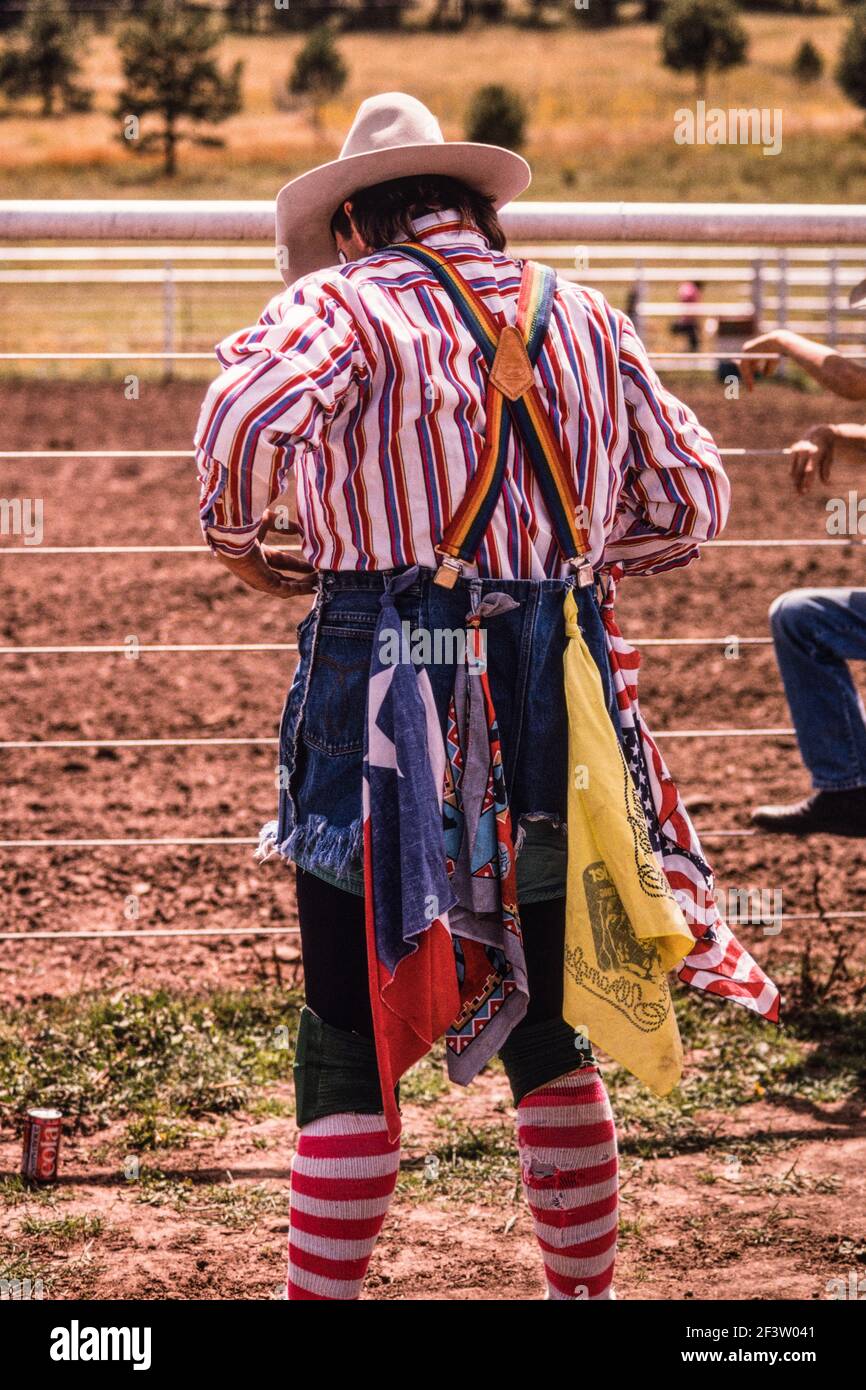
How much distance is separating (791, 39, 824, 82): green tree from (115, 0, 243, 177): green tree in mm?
26424

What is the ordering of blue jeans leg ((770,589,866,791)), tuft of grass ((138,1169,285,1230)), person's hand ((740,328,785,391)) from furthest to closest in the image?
blue jeans leg ((770,589,866,791))
person's hand ((740,328,785,391))
tuft of grass ((138,1169,285,1230))

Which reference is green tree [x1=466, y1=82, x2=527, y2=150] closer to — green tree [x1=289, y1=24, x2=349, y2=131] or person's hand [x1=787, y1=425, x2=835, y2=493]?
green tree [x1=289, y1=24, x2=349, y2=131]

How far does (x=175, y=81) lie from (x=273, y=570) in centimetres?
6292

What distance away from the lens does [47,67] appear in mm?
64375

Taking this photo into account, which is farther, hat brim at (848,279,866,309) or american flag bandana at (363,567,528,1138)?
hat brim at (848,279,866,309)

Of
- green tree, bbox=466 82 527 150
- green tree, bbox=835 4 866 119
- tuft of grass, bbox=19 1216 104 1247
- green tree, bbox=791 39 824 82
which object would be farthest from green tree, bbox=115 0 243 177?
tuft of grass, bbox=19 1216 104 1247

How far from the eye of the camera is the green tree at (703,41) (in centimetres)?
7238

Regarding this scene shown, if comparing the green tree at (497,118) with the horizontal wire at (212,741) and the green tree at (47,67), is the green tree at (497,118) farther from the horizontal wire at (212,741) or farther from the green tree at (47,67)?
the horizontal wire at (212,741)

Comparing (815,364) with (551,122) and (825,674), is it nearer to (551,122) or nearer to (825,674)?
(825,674)

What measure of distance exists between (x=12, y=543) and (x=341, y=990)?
756cm

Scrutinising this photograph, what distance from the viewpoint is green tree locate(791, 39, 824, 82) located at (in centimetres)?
7181

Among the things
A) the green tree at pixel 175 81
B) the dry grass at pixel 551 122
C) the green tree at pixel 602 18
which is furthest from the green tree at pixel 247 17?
the green tree at pixel 602 18

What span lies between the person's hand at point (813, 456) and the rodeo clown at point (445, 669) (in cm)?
91

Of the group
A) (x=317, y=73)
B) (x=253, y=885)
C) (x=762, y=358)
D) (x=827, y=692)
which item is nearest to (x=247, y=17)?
(x=317, y=73)
